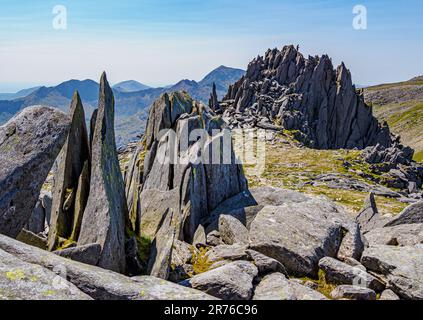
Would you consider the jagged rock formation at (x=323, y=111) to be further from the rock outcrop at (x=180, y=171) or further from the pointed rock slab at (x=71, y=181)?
the pointed rock slab at (x=71, y=181)

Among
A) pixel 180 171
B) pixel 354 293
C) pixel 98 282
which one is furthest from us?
pixel 180 171

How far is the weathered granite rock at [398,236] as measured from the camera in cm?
2192

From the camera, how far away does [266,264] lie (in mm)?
17797

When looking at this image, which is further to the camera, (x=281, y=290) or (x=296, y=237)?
(x=296, y=237)

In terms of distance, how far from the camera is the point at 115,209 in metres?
19.0

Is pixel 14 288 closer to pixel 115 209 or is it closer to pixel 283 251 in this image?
pixel 115 209

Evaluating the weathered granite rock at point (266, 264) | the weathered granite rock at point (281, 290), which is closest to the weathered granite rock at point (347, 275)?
the weathered granite rock at point (266, 264)

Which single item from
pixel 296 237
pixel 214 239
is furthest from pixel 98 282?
pixel 214 239

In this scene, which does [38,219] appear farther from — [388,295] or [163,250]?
[388,295]

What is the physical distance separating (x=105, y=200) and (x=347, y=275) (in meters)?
13.7

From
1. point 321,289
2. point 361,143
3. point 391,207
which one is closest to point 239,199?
point 321,289

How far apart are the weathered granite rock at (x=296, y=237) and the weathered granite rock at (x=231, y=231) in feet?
6.41

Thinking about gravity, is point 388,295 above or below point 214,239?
below

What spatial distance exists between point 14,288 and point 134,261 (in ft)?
30.5
